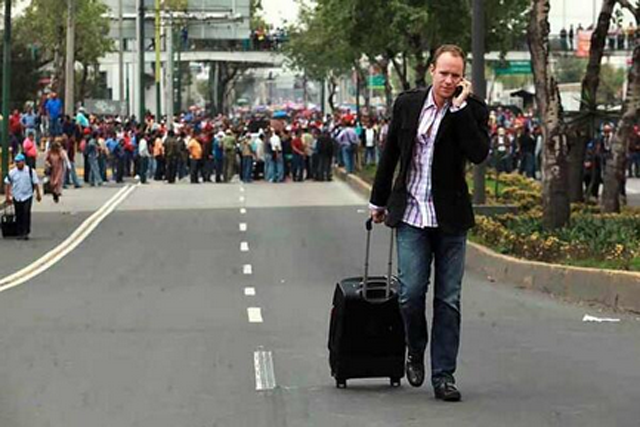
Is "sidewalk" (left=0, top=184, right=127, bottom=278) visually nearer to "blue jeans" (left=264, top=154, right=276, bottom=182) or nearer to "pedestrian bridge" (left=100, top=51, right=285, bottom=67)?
"blue jeans" (left=264, top=154, right=276, bottom=182)

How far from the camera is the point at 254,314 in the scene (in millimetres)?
16281

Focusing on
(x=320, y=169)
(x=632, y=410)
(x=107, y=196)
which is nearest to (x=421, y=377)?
(x=632, y=410)

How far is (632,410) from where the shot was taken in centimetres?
969

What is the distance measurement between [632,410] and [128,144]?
40.7 metres

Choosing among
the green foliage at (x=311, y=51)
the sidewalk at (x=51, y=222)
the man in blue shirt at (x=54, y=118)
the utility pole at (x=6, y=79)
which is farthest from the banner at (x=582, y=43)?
the utility pole at (x=6, y=79)

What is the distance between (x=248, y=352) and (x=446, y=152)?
155 inches

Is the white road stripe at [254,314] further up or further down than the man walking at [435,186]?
further down

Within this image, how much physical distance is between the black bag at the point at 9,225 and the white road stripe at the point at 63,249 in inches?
41.0

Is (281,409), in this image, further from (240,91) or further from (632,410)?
(240,91)

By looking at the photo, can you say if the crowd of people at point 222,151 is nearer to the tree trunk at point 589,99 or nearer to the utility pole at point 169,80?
the utility pole at point 169,80

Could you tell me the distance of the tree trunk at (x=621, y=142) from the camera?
27.0 meters

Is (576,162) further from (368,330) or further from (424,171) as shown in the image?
(424,171)

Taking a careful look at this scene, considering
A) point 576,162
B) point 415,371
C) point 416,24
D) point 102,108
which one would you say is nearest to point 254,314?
point 415,371

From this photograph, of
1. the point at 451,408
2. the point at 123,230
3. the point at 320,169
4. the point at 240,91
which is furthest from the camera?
the point at 240,91
